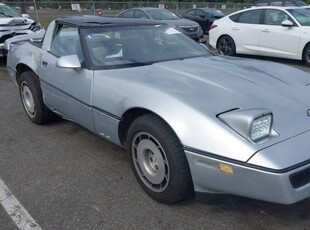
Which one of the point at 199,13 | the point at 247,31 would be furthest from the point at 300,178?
the point at 199,13

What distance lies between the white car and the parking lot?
19.7ft

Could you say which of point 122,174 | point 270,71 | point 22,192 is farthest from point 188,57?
point 22,192

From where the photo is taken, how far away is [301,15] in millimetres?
8508

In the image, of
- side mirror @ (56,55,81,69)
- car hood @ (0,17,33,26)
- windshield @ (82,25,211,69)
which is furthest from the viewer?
car hood @ (0,17,33,26)

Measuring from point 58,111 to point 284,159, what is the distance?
2629 mm

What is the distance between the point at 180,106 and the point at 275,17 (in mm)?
7194

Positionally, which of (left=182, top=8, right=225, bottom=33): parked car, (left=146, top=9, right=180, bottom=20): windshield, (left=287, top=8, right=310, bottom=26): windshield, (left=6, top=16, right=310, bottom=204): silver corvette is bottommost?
(left=182, top=8, right=225, bottom=33): parked car

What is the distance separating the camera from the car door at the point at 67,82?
335 cm

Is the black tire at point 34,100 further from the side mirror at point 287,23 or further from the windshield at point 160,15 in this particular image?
the windshield at point 160,15

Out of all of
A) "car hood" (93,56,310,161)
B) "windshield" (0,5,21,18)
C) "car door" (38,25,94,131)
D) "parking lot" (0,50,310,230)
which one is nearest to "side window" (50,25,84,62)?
"car door" (38,25,94,131)

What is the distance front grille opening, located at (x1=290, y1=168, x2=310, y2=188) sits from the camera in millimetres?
2182

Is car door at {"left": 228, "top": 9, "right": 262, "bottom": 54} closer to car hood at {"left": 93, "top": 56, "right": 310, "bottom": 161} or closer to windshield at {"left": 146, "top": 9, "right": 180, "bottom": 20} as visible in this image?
windshield at {"left": 146, "top": 9, "right": 180, "bottom": 20}

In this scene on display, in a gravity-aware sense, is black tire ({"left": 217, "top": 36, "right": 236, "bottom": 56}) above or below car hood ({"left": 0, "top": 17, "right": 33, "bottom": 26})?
below

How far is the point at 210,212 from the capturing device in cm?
269
